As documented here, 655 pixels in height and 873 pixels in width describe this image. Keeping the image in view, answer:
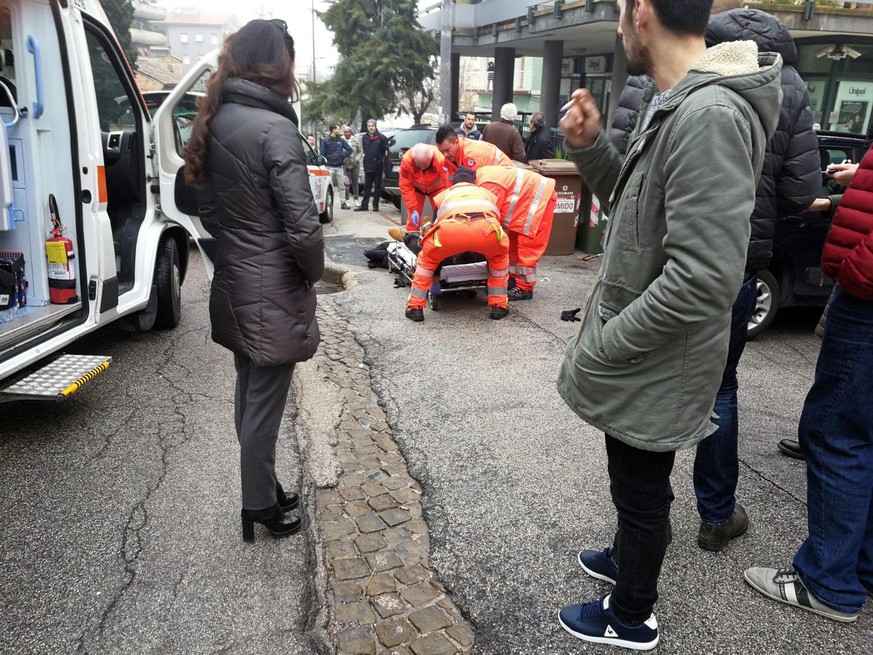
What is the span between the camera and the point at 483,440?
3.80 meters

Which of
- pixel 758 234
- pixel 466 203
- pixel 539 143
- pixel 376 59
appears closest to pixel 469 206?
pixel 466 203

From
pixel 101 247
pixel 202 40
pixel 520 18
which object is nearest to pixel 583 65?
pixel 520 18

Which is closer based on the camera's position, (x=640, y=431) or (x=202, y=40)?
(x=640, y=431)

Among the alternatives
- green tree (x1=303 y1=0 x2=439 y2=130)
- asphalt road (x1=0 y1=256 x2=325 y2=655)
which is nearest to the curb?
asphalt road (x1=0 y1=256 x2=325 y2=655)

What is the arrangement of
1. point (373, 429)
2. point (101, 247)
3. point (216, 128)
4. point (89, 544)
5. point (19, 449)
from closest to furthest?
point (216, 128) → point (89, 544) → point (19, 449) → point (373, 429) → point (101, 247)

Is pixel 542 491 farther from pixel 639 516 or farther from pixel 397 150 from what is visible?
pixel 397 150

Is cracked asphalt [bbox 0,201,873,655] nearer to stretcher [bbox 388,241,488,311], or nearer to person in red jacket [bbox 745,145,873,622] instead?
person in red jacket [bbox 745,145,873,622]

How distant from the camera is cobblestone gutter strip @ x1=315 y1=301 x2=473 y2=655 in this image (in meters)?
2.36

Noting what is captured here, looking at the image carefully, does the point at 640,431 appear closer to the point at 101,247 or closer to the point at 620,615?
the point at 620,615

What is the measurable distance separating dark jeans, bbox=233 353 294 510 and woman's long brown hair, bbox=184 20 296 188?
86cm

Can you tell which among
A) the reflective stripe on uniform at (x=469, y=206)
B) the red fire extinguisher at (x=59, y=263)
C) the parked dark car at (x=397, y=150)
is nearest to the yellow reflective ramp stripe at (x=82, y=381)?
the red fire extinguisher at (x=59, y=263)

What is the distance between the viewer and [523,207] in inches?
260

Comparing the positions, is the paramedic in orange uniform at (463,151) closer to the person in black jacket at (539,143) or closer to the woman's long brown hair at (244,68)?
the person in black jacket at (539,143)

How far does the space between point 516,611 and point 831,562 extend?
3.75ft
